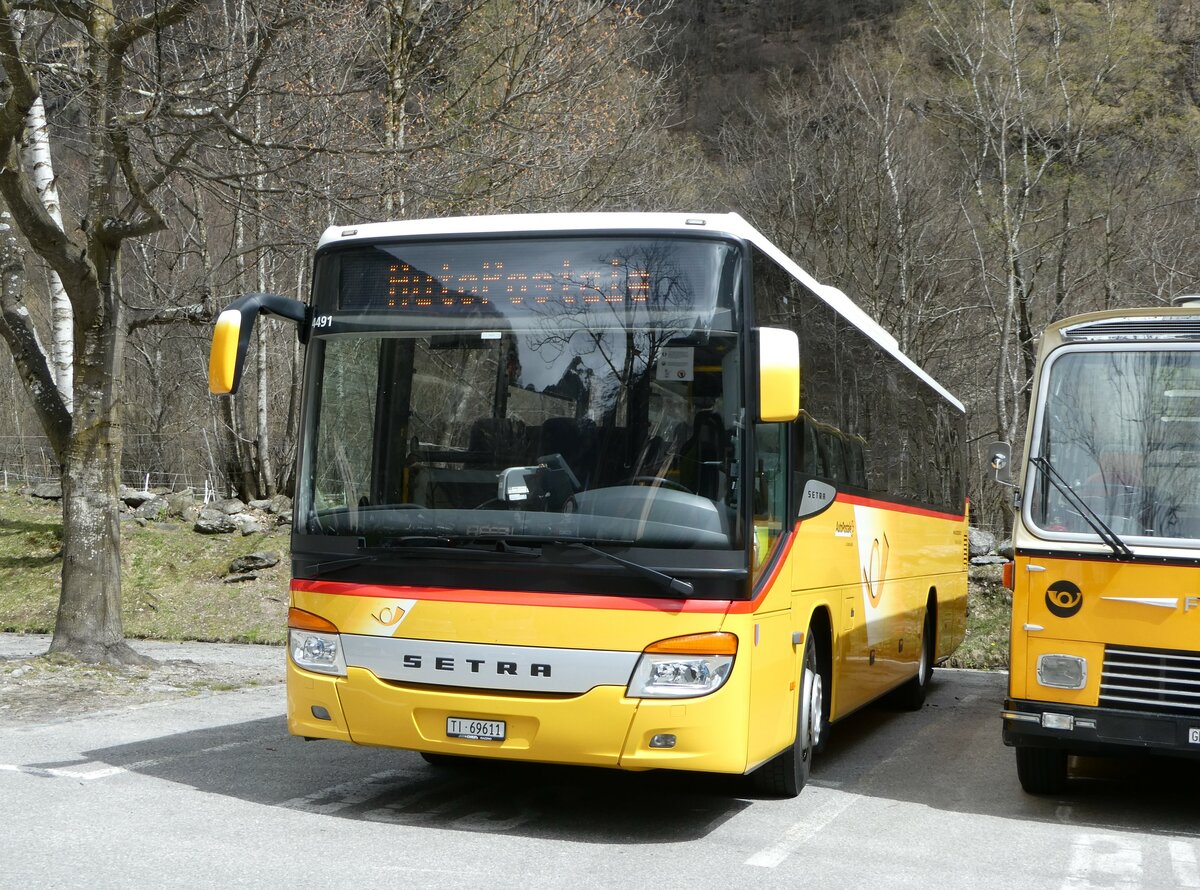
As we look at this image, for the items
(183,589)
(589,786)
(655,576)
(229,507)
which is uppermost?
(655,576)

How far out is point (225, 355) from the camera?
668 centimetres

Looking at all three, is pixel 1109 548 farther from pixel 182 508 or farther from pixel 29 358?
pixel 182 508

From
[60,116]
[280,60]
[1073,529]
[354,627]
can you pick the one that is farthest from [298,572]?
[60,116]

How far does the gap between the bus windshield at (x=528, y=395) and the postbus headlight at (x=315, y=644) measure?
0.48m

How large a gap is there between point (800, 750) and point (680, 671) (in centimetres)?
172

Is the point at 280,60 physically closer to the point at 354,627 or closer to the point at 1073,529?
the point at 354,627

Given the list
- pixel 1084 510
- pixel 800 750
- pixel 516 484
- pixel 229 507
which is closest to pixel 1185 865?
pixel 1084 510

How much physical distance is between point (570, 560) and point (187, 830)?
90.0 inches

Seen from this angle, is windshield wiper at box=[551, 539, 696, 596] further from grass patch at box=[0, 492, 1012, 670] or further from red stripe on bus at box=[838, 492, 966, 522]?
grass patch at box=[0, 492, 1012, 670]

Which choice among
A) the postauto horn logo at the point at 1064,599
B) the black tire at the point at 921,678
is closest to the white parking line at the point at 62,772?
the postauto horn logo at the point at 1064,599

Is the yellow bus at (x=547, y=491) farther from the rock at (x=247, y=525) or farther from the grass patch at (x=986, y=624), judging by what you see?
the rock at (x=247, y=525)

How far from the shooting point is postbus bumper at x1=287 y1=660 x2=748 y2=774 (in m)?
6.30

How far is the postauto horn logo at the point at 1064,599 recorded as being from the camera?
727 centimetres

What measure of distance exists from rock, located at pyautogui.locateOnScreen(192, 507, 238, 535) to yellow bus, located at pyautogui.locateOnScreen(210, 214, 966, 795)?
17.5m
